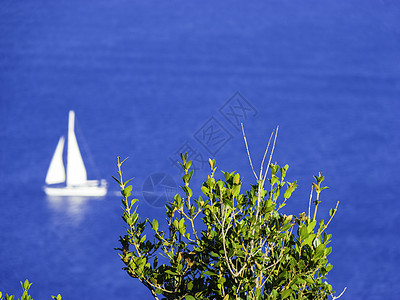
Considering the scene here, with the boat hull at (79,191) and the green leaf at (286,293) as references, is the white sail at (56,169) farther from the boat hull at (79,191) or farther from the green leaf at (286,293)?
the green leaf at (286,293)

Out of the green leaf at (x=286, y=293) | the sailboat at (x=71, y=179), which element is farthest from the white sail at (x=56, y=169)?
the green leaf at (x=286, y=293)

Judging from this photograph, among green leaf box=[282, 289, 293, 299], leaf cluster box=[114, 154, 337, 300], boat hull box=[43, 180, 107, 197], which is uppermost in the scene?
boat hull box=[43, 180, 107, 197]

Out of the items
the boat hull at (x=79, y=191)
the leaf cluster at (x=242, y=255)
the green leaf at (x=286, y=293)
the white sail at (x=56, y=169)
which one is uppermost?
the white sail at (x=56, y=169)

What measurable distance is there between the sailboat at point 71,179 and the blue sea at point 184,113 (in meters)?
0.20

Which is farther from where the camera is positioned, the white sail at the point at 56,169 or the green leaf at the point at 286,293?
the white sail at the point at 56,169

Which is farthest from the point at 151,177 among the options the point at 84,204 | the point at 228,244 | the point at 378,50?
the point at 228,244

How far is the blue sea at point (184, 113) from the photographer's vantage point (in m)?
9.64

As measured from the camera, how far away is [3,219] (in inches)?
413

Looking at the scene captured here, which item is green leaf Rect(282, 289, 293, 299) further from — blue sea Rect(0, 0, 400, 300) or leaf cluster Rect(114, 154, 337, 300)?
blue sea Rect(0, 0, 400, 300)

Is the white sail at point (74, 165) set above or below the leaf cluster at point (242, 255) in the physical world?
above

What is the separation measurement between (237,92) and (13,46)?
265 inches

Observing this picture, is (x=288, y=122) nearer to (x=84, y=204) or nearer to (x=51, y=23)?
(x=84, y=204)

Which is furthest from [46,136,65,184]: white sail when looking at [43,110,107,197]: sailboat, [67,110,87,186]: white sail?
[67,110,87,186]: white sail

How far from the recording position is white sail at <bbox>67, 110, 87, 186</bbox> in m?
12.2
